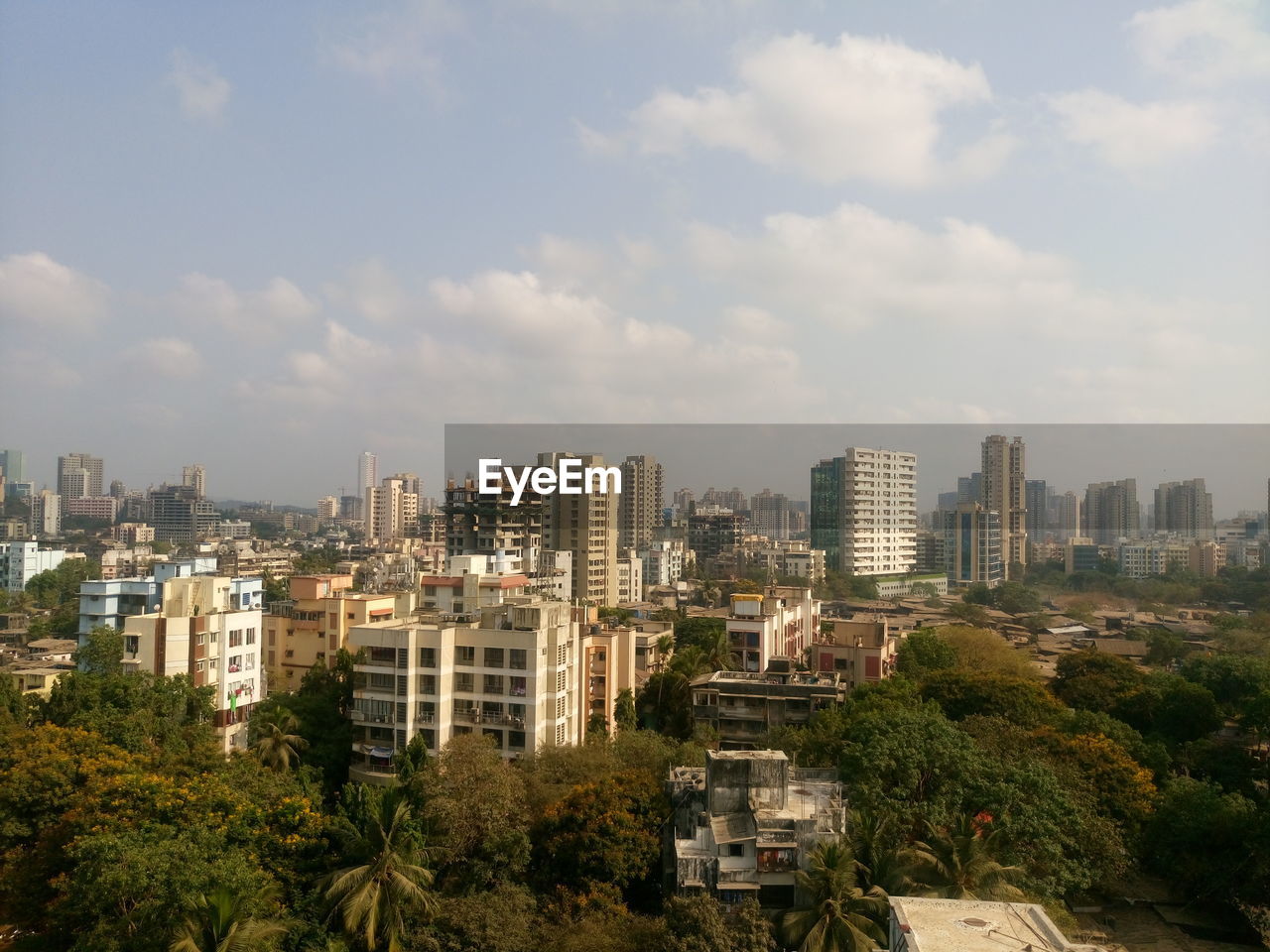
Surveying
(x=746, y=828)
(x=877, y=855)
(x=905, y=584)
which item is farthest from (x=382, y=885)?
(x=905, y=584)

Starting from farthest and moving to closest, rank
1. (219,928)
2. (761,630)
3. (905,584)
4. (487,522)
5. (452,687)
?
(905,584), (487,522), (761,630), (452,687), (219,928)

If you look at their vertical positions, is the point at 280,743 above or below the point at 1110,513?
below

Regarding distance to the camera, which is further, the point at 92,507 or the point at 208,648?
the point at 92,507

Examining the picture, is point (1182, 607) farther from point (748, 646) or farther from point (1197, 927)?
point (1197, 927)

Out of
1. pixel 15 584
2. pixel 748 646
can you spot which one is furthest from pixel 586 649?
pixel 15 584

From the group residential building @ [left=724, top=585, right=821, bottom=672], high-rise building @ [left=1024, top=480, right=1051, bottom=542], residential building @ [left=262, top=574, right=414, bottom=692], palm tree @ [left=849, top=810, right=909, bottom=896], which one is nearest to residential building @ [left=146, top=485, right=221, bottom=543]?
high-rise building @ [left=1024, top=480, right=1051, bottom=542]

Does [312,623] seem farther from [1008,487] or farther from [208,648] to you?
[1008,487]
